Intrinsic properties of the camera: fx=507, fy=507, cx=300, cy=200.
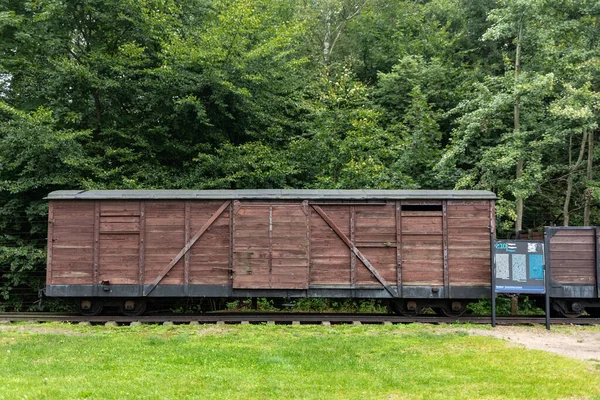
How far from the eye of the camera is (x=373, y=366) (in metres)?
7.68

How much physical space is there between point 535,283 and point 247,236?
6.57 m

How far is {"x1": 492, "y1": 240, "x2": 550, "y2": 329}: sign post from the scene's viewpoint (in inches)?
441

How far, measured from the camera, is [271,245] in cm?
1198

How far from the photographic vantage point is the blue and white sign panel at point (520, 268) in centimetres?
1121

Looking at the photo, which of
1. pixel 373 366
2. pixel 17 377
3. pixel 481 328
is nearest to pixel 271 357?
pixel 373 366

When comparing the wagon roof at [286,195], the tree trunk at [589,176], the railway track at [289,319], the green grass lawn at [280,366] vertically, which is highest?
the tree trunk at [589,176]

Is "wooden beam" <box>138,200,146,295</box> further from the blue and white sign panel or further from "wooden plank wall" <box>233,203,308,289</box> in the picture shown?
the blue and white sign panel

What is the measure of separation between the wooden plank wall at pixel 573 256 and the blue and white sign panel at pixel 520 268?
1252 mm

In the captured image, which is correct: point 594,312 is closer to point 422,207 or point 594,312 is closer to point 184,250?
point 422,207

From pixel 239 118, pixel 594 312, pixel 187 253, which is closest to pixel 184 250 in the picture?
pixel 187 253

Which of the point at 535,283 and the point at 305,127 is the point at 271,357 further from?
the point at 305,127

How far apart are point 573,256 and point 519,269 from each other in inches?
77.7

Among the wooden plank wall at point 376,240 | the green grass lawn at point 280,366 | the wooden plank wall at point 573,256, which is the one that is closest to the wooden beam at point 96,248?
the green grass lawn at point 280,366

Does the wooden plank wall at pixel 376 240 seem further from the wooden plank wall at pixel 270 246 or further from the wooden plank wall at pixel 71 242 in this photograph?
the wooden plank wall at pixel 71 242
